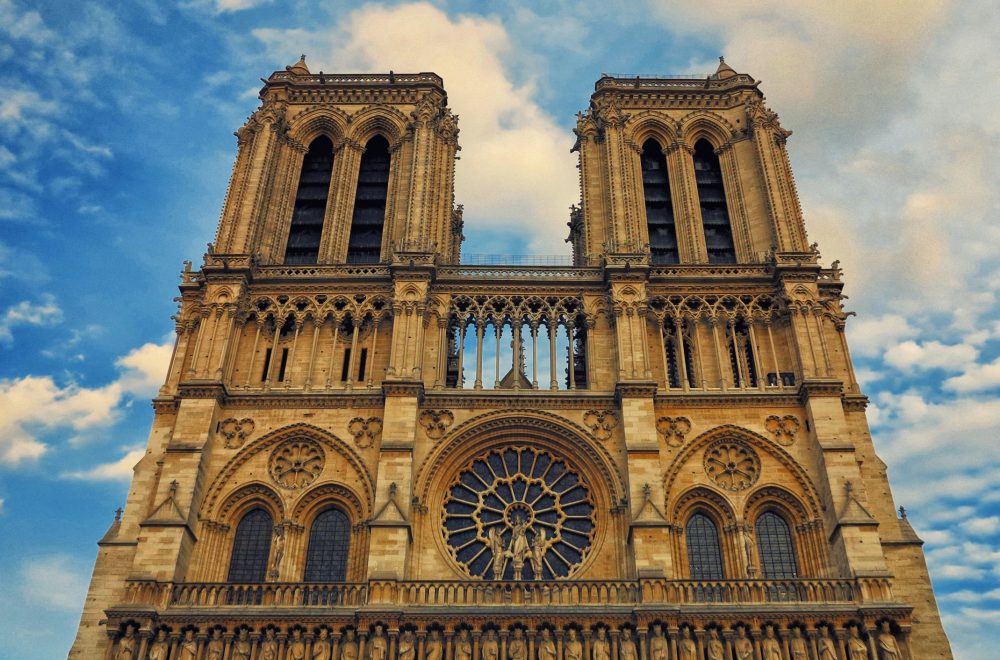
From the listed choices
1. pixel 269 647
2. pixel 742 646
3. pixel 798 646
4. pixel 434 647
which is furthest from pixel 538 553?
pixel 269 647

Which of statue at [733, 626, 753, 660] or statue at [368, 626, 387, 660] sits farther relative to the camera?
statue at [733, 626, 753, 660]

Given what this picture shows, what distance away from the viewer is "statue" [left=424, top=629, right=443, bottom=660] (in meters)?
25.0

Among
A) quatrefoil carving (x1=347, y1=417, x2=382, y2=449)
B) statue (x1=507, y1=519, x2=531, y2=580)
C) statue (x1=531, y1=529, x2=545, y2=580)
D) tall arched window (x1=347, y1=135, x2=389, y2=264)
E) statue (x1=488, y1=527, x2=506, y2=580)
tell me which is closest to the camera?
statue (x1=507, y1=519, x2=531, y2=580)

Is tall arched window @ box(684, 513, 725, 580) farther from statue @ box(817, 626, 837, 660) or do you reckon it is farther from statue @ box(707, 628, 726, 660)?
statue @ box(817, 626, 837, 660)

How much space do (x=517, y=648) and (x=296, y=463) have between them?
9.76 m

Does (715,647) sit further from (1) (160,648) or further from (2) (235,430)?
(2) (235,430)

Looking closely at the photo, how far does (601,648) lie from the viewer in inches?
990

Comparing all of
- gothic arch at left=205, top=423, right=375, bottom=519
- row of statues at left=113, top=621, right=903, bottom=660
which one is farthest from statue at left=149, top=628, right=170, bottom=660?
gothic arch at left=205, top=423, right=375, bottom=519

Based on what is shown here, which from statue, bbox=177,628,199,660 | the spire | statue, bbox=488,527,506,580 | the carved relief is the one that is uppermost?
the spire

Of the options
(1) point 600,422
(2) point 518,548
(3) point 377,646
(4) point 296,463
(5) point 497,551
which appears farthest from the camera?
(1) point 600,422

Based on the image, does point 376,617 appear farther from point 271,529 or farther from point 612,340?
point 612,340

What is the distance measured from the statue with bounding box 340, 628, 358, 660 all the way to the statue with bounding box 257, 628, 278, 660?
1.80 metres

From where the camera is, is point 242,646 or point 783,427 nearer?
point 242,646

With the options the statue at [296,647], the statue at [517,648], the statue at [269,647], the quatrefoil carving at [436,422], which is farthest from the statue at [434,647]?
the quatrefoil carving at [436,422]
